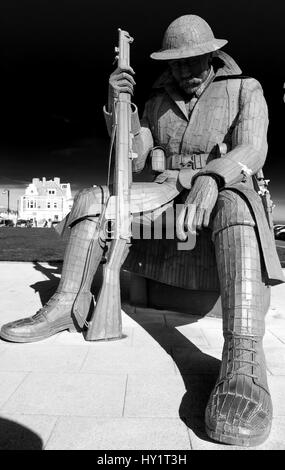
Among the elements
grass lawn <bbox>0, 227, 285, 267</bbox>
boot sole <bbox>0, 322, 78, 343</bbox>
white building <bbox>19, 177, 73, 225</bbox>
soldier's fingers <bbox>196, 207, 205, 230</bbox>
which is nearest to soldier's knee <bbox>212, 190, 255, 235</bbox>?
soldier's fingers <bbox>196, 207, 205, 230</bbox>

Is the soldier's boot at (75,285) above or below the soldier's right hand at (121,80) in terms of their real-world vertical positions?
below

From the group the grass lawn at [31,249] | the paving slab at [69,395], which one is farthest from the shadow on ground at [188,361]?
the grass lawn at [31,249]

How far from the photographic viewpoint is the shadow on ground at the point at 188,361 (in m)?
1.88

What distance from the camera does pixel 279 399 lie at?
2045 mm

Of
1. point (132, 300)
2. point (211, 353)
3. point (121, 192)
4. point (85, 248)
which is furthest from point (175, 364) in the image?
point (132, 300)

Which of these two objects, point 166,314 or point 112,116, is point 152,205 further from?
point 166,314

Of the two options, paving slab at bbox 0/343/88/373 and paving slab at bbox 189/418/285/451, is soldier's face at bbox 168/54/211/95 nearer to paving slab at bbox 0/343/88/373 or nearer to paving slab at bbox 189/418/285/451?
paving slab at bbox 0/343/88/373

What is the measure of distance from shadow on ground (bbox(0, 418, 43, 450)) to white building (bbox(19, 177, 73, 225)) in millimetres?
56274

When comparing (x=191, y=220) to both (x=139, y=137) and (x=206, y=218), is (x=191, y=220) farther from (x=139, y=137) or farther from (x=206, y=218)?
(x=139, y=137)

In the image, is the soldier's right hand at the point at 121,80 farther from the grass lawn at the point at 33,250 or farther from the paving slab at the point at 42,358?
the paving slab at the point at 42,358

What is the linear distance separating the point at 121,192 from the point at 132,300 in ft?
5.15

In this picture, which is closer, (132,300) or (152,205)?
(152,205)

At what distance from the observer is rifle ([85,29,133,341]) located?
9.15 feet

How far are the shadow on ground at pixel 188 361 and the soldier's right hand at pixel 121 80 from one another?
196 cm
